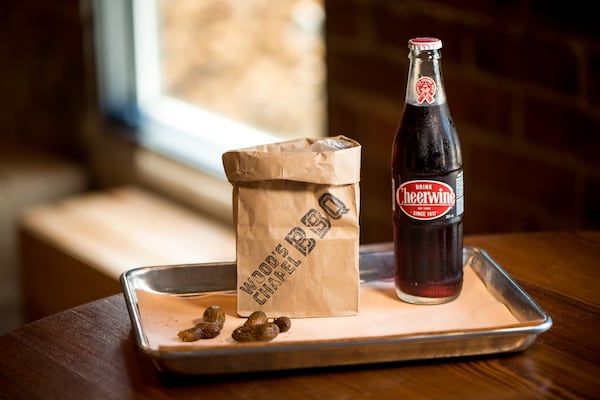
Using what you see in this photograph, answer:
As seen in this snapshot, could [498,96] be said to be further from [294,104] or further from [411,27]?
[294,104]

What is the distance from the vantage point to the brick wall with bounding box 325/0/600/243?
1.88 metres

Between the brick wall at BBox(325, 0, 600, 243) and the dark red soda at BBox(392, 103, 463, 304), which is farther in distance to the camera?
the brick wall at BBox(325, 0, 600, 243)

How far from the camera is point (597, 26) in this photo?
1.81m

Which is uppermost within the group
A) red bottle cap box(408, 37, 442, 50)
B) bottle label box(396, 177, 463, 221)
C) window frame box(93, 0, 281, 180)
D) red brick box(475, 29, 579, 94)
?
red bottle cap box(408, 37, 442, 50)

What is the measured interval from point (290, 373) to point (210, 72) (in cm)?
203

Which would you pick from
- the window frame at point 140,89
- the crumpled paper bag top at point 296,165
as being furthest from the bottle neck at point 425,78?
the window frame at point 140,89

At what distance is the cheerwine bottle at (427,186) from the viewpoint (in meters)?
1.16

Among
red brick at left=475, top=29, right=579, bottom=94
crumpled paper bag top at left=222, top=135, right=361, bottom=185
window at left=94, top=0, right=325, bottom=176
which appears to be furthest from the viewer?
window at left=94, top=0, right=325, bottom=176

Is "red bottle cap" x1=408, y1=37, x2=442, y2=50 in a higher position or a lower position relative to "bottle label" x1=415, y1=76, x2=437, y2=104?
higher

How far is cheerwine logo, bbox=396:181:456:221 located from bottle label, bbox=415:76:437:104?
10 centimetres

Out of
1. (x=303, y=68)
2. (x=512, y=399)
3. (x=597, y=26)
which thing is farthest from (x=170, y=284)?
(x=303, y=68)

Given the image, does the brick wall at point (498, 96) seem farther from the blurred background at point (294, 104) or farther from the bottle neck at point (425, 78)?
the bottle neck at point (425, 78)

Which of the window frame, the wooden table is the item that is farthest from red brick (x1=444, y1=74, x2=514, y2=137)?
the window frame

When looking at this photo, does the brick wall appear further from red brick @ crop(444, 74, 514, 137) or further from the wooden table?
the wooden table
